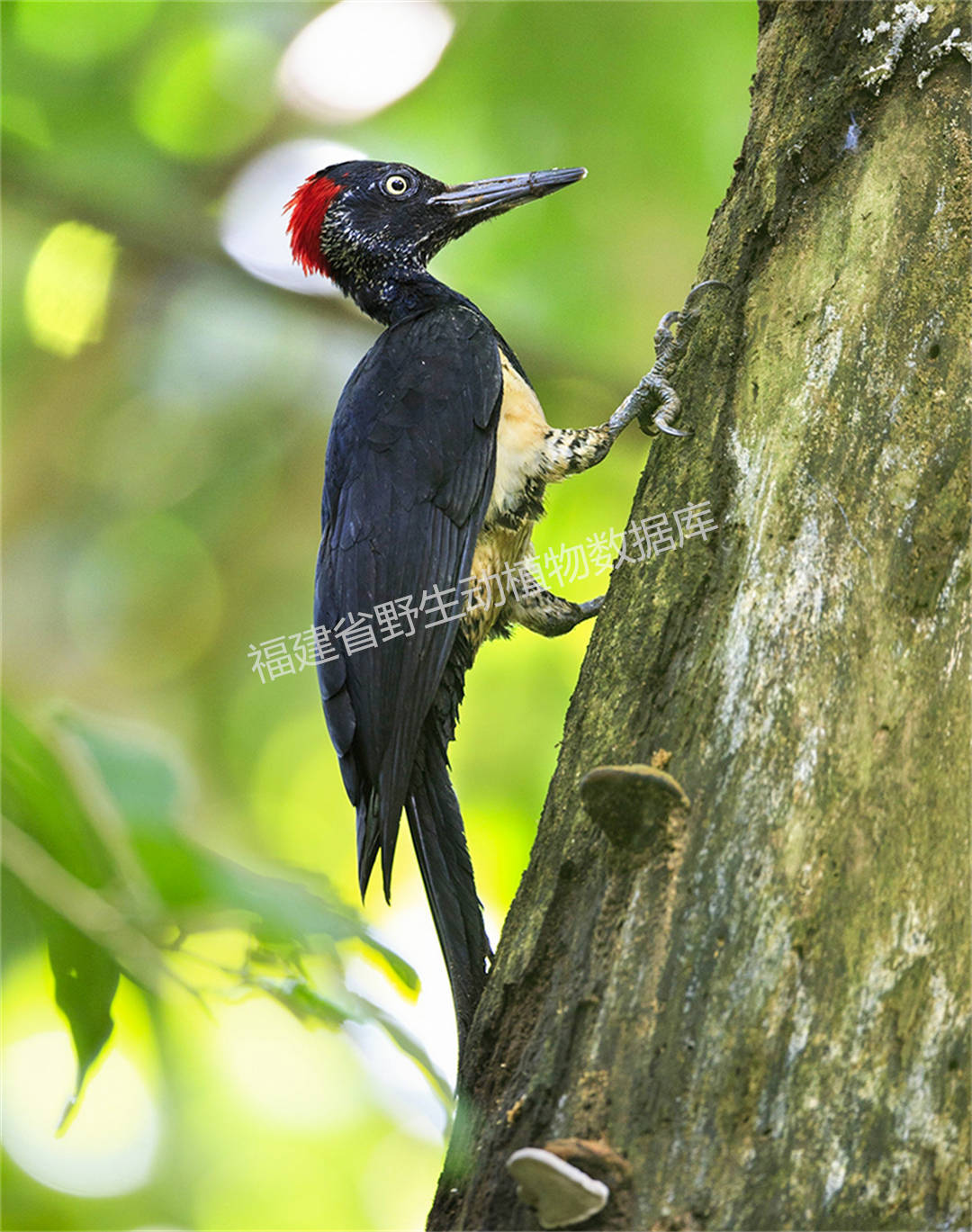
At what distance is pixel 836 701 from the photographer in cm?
150

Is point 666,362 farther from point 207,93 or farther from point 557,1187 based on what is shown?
point 207,93

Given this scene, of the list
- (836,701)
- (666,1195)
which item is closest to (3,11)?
(836,701)

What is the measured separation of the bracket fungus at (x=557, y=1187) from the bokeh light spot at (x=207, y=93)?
4155mm

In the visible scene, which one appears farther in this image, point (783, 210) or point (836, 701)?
point (783, 210)

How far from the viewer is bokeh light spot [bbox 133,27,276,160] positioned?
14.6 ft

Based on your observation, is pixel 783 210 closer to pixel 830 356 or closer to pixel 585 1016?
pixel 830 356

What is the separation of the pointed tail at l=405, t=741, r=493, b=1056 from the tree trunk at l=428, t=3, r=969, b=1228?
552 mm

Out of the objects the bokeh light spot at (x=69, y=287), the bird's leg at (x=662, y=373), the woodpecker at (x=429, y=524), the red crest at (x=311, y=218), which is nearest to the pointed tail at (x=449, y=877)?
the woodpecker at (x=429, y=524)

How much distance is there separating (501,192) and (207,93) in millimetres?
1606

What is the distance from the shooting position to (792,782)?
4.76 feet

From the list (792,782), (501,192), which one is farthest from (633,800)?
(501,192)

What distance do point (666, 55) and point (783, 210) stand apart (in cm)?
260

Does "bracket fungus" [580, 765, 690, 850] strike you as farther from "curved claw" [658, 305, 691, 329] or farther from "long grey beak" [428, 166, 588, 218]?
"long grey beak" [428, 166, 588, 218]

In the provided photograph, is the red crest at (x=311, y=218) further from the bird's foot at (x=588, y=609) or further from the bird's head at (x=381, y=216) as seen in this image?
the bird's foot at (x=588, y=609)
